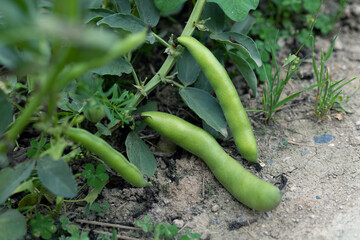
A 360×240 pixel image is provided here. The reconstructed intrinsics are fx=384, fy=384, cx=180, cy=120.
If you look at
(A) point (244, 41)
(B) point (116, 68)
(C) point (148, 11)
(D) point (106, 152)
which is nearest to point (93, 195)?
(D) point (106, 152)

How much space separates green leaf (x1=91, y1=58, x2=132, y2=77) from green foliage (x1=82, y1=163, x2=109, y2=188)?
49 cm

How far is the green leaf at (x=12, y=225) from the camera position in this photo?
1548mm

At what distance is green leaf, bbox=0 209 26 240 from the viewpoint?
60.9 inches

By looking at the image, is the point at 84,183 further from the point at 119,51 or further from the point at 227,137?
the point at 119,51

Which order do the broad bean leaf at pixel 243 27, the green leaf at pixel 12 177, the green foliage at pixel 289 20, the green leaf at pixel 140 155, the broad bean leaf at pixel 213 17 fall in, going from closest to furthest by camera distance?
the green leaf at pixel 12 177 < the green leaf at pixel 140 155 < the broad bean leaf at pixel 213 17 < the broad bean leaf at pixel 243 27 < the green foliage at pixel 289 20

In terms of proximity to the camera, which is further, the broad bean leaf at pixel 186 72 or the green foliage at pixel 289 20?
the green foliage at pixel 289 20

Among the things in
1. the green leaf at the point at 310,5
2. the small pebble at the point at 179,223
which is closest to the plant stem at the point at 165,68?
the small pebble at the point at 179,223

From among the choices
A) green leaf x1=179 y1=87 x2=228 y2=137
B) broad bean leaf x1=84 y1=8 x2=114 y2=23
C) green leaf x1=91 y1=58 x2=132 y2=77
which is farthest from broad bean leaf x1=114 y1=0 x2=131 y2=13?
green leaf x1=179 y1=87 x2=228 y2=137

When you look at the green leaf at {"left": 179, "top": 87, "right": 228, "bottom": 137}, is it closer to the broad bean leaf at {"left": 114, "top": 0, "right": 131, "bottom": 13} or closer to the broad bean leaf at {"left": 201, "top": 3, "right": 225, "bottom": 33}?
the broad bean leaf at {"left": 201, "top": 3, "right": 225, "bottom": 33}

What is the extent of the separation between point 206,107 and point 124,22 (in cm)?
64

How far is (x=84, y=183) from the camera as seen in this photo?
81.4 inches

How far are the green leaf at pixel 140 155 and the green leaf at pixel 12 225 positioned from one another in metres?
0.62

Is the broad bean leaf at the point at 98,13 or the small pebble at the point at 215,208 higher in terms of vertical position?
the broad bean leaf at the point at 98,13

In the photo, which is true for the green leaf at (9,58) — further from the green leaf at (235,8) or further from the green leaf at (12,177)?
the green leaf at (235,8)
